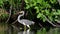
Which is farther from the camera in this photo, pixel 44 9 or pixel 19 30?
pixel 44 9

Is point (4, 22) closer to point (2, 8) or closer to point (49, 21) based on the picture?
point (2, 8)

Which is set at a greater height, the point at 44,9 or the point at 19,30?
the point at 44,9

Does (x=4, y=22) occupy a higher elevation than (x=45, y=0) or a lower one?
lower

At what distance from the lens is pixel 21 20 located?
14906 millimetres

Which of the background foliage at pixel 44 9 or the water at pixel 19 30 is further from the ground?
the background foliage at pixel 44 9

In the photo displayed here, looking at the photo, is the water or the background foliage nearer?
the water

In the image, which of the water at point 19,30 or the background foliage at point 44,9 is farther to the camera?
the background foliage at point 44,9

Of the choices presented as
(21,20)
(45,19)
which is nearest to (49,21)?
(45,19)

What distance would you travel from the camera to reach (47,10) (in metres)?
15.3

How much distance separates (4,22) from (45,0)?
80.5 inches

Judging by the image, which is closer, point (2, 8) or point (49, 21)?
point (49, 21)

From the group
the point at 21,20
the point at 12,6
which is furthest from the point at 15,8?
the point at 21,20

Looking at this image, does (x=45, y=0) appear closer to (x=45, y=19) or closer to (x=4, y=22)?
(x=45, y=19)

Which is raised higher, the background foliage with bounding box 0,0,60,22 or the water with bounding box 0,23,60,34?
the background foliage with bounding box 0,0,60,22
